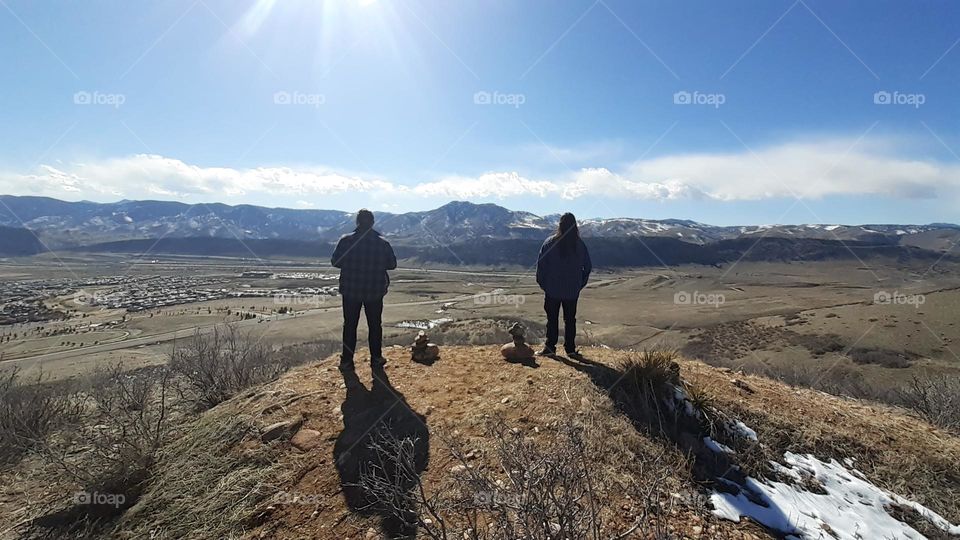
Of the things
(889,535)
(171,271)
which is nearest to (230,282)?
(171,271)

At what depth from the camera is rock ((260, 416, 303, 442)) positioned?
4.58 metres

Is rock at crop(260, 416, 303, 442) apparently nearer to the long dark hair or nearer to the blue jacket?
the blue jacket

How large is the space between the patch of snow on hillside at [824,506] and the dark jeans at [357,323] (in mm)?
4692

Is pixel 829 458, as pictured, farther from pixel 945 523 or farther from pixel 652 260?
pixel 652 260

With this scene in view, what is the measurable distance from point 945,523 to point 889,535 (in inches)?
33.8

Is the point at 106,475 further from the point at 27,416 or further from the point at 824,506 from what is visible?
the point at 824,506

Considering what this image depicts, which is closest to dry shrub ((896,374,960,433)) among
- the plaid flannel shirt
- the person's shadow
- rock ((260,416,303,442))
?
the person's shadow

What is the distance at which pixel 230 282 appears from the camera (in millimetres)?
95312

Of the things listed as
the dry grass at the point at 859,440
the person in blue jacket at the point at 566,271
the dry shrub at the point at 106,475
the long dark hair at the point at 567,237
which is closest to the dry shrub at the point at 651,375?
the dry grass at the point at 859,440

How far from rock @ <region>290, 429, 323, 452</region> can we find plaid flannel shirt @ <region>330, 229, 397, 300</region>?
2156 mm

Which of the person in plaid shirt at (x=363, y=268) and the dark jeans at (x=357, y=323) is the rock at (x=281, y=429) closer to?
the person in plaid shirt at (x=363, y=268)

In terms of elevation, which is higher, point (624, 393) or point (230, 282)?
point (624, 393)

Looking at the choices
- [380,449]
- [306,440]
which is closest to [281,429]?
[306,440]

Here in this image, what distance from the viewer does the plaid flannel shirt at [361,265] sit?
6258mm
